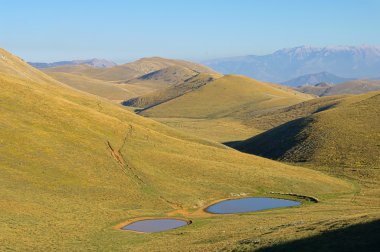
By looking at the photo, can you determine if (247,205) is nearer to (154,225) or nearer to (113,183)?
(154,225)

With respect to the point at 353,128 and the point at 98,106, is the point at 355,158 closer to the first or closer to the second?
the point at 353,128

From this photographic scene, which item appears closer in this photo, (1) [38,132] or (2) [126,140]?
(1) [38,132]

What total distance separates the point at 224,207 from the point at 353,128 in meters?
67.7

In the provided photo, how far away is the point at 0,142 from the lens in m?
75.7

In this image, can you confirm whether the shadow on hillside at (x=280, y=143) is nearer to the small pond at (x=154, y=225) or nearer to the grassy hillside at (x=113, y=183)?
the grassy hillside at (x=113, y=183)

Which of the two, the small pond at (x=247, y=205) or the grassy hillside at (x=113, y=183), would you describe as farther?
the small pond at (x=247, y=205)

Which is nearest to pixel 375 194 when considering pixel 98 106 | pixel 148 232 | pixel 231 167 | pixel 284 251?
pixel 231 167

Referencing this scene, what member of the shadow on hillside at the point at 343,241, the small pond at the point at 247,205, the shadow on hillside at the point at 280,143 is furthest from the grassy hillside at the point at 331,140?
the shadow on hillside at the point at 343,241

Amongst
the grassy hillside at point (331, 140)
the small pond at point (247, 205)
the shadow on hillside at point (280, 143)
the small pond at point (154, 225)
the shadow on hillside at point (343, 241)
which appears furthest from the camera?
the shadow on hillside at point (280, 143)

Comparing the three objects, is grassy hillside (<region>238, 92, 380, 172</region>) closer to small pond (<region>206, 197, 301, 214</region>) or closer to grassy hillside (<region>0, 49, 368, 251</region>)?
grassy hillside (<region>0, 49, 368, 251</region>)

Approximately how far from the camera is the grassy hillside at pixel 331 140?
108 metres

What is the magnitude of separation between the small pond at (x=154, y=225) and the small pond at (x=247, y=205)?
8280 mm

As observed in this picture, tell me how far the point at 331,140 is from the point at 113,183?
67.5 m

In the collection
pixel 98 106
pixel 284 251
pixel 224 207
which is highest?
pixel 98 106
